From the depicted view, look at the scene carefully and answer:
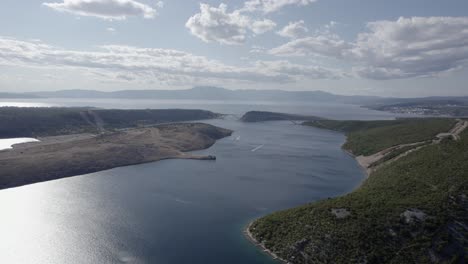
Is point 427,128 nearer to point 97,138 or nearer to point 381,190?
point 381,190

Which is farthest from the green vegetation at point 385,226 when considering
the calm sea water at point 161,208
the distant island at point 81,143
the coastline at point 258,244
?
the distant island at point 81,143

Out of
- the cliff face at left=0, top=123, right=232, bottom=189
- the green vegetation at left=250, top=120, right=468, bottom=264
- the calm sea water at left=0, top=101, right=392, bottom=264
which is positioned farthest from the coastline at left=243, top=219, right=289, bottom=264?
the cliff face at left=0, top=123, right=232, bottom=189

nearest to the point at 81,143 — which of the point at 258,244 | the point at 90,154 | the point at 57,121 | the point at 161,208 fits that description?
the point at 90,154

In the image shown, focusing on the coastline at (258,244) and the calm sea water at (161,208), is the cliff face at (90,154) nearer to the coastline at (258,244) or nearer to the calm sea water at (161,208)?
the calm sea water at (161,208)

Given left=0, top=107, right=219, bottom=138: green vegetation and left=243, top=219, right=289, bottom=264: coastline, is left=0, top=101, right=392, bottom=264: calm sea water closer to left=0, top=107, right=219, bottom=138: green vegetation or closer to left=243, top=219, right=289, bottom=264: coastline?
left=243, top=219, right=289, bottom=264: coastline

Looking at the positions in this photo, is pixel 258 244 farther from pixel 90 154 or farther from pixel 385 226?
pixel 90 154
